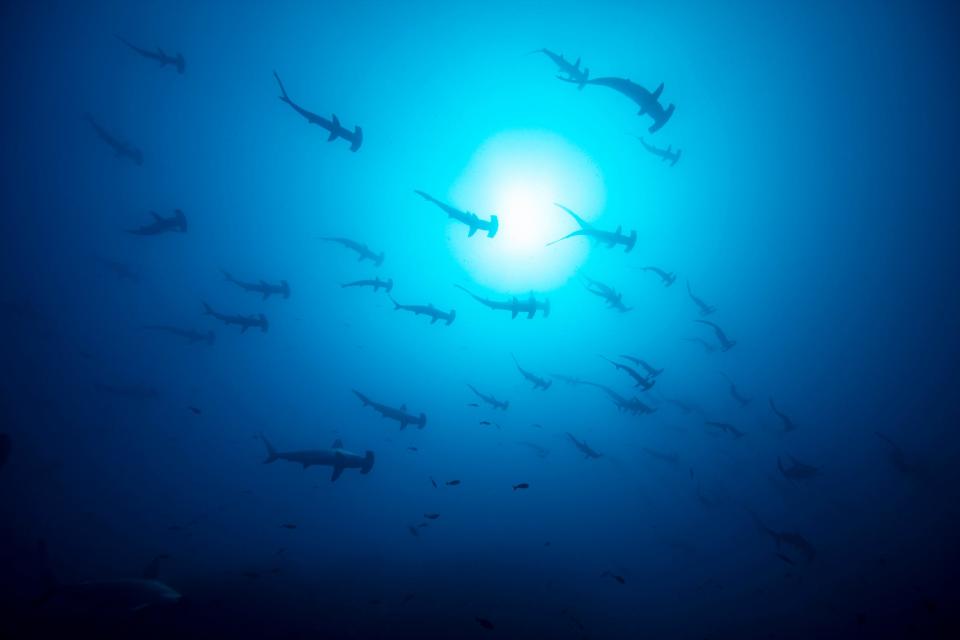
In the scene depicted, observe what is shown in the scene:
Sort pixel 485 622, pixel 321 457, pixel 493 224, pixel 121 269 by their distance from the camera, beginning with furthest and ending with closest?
pixel 121 269
pixel 493 224
pixel 321 457
pixel 485 622

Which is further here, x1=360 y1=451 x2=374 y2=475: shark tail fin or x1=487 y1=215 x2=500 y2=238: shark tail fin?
x1=487 y1=215 x2=500 y2=238: shark tail fin

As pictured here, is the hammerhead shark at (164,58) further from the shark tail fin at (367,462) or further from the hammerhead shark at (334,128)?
the shark tail fin at (367,462)

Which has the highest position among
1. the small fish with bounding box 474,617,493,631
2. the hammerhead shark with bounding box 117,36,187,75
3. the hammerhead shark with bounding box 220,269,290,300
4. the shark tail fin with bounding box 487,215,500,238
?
the hammerhead shark with bounding box 117,36,187,75

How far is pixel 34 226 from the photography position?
44781 millimetres

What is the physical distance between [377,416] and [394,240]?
6979 centimetres

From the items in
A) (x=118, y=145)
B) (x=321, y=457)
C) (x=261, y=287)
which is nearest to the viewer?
(x=321, y=457)

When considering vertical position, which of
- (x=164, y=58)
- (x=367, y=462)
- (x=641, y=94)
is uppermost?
(x=164, y=58)

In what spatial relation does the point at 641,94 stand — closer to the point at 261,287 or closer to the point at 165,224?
the point at 261,287

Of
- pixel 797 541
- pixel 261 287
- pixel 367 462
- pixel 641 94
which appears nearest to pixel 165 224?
pixel 261 287

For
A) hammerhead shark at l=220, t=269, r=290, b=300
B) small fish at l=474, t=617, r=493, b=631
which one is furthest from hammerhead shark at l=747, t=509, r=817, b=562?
hammerhead shark at l=220, t=269, r=290, b=300

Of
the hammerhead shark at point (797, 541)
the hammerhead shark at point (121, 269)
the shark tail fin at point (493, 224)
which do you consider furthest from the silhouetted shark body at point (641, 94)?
the hammerhead shark at point (121, 269)

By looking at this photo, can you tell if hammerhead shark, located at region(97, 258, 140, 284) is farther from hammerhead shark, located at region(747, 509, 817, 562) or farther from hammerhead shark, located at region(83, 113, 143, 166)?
hammerhead shark, located at region(747, 509, 817, 562)

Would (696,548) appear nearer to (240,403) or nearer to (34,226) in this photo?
(240,403)

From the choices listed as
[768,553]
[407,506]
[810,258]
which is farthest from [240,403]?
[810,258]
